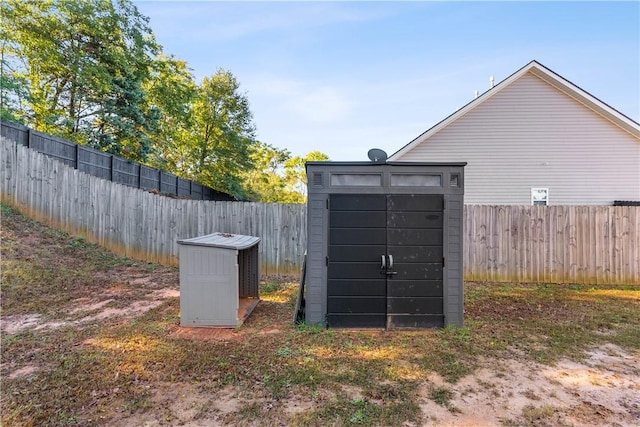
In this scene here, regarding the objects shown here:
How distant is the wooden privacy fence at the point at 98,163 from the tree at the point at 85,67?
106 inches

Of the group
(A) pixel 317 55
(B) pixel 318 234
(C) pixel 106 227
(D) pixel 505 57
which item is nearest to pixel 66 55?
(C) pixel 106 227

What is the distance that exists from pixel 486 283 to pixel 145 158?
1659cm

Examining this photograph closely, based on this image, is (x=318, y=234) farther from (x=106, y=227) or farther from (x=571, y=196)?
(x=571, y=196)

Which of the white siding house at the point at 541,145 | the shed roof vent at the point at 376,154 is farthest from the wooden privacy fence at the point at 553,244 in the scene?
the shed roof vent at the point at 376,154

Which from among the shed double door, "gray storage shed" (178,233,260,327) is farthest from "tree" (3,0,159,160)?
the shed double door

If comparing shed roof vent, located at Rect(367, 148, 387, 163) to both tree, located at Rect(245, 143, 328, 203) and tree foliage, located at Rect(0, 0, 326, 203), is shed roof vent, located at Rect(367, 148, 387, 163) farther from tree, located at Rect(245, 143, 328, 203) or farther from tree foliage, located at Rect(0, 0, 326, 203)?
tree, located at Rect(245, 143, 328, 203)

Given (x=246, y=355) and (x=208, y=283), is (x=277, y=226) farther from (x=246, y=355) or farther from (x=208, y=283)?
(x=246, y=355)

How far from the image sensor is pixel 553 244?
24.6 ft

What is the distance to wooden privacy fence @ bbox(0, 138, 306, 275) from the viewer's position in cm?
759

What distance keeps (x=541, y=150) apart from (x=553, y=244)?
4102 mm

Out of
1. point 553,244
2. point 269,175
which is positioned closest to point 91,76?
point 553,244

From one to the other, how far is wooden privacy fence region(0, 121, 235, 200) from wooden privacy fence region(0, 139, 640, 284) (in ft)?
3.78

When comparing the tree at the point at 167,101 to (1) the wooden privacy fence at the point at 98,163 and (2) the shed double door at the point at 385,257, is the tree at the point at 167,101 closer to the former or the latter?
(1) the wooden privacy fence at the point at 98,163

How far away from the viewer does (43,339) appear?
3.76 metres
